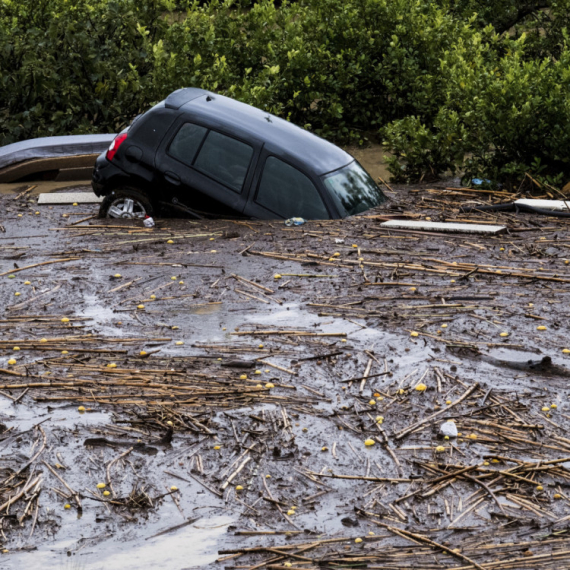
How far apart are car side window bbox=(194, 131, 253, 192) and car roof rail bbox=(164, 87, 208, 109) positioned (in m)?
0.56

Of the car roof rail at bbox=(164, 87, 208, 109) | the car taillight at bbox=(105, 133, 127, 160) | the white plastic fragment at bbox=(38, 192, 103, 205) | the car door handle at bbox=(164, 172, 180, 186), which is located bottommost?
the white plastic fragment at bbox=(38, 192, 103, 205)

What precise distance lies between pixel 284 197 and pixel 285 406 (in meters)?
4.41

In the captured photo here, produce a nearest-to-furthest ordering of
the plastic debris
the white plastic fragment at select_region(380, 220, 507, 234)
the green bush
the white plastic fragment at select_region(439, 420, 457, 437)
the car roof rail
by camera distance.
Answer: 1. the white plastic fragment at select_region(439, 420, 457, 437)
2. the white plastic fragment at select_region(380, 220, 507, 234)
3. the plastic debris
4. the car roof rail
5. the green bush

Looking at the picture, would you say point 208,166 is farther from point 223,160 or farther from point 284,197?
point 284,197

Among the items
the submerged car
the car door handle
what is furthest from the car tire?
the car door handle

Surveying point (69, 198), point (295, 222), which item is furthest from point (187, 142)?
point (69, 198)

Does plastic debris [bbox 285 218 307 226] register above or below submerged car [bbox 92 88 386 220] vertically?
below

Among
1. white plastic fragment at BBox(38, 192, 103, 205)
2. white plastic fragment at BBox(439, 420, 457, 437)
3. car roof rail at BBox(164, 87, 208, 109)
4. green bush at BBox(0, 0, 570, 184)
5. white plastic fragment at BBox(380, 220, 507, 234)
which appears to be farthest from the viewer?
green bush at BBox(0, 0, 570, 184)

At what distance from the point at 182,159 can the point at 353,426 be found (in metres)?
5.05

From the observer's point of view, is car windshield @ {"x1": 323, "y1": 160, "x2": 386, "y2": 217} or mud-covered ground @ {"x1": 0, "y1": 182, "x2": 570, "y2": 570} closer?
mud-covered ground @ {"x1": 0, "y1": 182, "x2": 570, "y2": 570}

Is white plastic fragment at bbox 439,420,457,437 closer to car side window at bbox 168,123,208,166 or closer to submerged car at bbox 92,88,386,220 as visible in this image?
submerged car at bbox 92,88,386,220

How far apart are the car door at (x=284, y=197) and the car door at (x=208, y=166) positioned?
11 cm

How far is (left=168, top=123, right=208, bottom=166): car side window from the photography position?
9250 mm

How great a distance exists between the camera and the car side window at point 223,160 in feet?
30.1
